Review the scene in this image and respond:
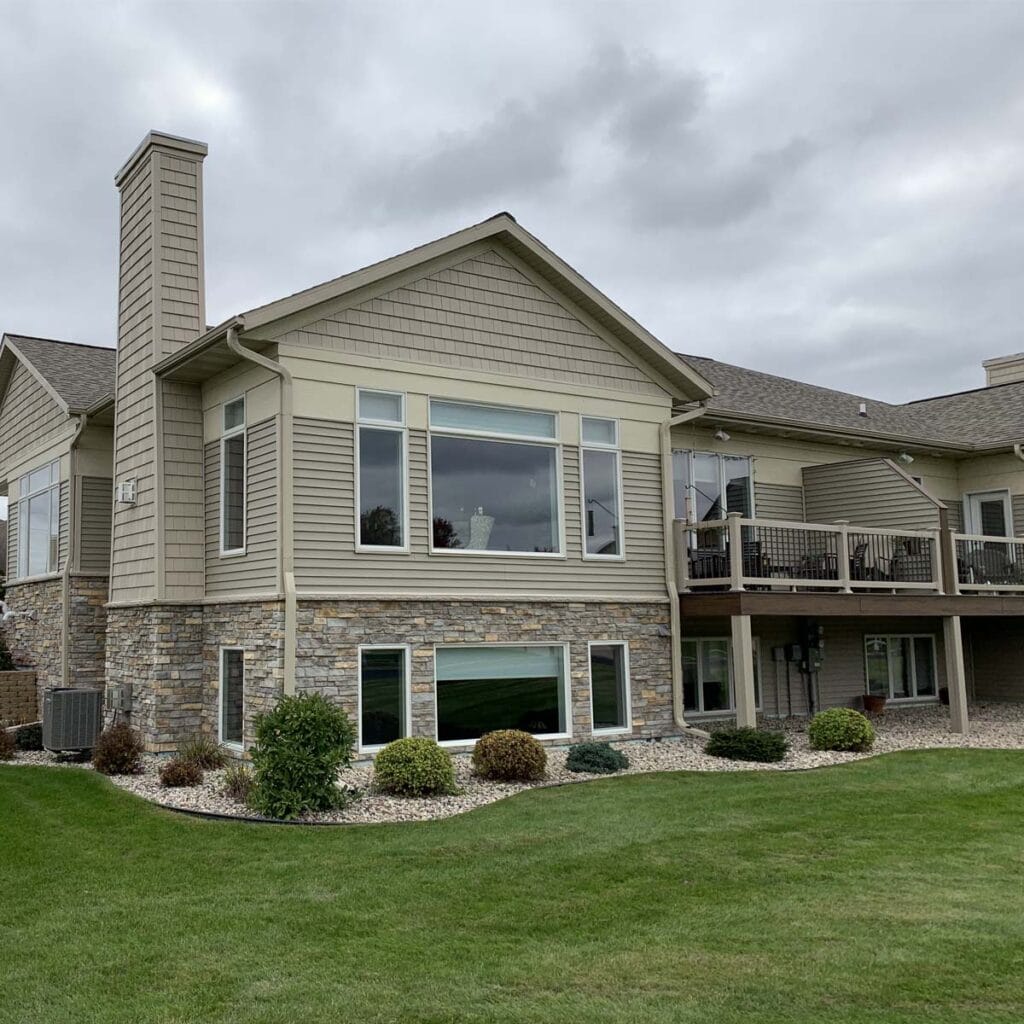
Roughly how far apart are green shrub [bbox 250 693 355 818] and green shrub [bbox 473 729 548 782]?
1.78 metres

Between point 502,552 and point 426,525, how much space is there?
1.16 metres

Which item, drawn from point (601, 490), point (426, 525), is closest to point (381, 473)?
point (426, 525)

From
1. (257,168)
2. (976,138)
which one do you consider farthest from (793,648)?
(257,168)

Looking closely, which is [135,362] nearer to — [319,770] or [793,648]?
[319,770]

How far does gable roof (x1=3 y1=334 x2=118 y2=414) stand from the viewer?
16.6m

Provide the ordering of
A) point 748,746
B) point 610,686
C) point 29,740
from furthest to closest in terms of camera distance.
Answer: point 29,740, point 610,686, point 748,746

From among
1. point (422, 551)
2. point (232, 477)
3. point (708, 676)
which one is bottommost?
point (708, 676)

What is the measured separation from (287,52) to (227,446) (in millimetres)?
5605

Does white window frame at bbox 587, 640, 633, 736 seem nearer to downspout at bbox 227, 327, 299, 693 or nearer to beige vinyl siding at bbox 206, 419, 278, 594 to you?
downspout at bbox 227, 327, 299, 693

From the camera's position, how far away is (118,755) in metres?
11.7

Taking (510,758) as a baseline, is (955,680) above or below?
above

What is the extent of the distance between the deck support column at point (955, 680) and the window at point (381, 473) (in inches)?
A: 341

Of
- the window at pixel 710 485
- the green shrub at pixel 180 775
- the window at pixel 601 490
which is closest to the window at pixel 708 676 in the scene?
the window at pixel 710 485

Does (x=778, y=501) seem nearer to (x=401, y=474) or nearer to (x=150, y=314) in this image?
(x=401, y=474)
